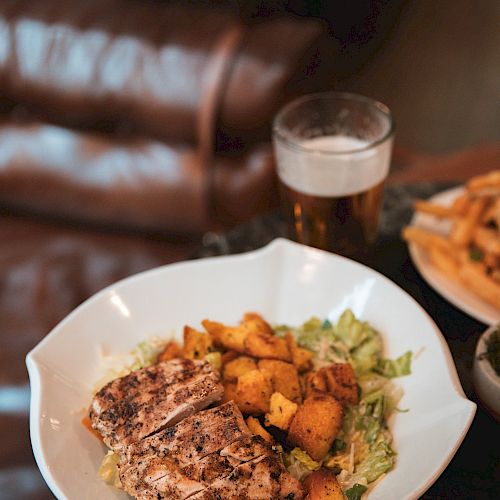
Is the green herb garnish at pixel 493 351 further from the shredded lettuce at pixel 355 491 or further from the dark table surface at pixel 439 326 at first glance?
the shredded lettuce at pixel 355 491

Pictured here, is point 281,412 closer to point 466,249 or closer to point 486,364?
point 486,364

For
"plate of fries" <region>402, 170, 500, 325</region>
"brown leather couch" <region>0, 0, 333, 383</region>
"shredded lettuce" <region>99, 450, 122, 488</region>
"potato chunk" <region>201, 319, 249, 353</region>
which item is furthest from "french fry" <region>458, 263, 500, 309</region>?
"brown leather couch" <region>0, 0, 333, 383</region>

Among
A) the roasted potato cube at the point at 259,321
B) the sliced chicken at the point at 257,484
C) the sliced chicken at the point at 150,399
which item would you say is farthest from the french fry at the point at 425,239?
the sliced chicken at the point at 257,484

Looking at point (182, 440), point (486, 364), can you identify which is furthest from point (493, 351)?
point (182, 440)

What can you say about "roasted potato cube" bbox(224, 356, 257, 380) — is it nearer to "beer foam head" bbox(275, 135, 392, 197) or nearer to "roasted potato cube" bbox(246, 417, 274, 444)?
"roasted potato cube" bbox(246, 417, 274, 444)

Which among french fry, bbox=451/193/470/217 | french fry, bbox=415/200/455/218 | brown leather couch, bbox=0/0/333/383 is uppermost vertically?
french fry, bbox=451/193/470/217

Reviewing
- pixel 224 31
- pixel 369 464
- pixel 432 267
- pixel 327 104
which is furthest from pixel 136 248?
pixel 369 464
